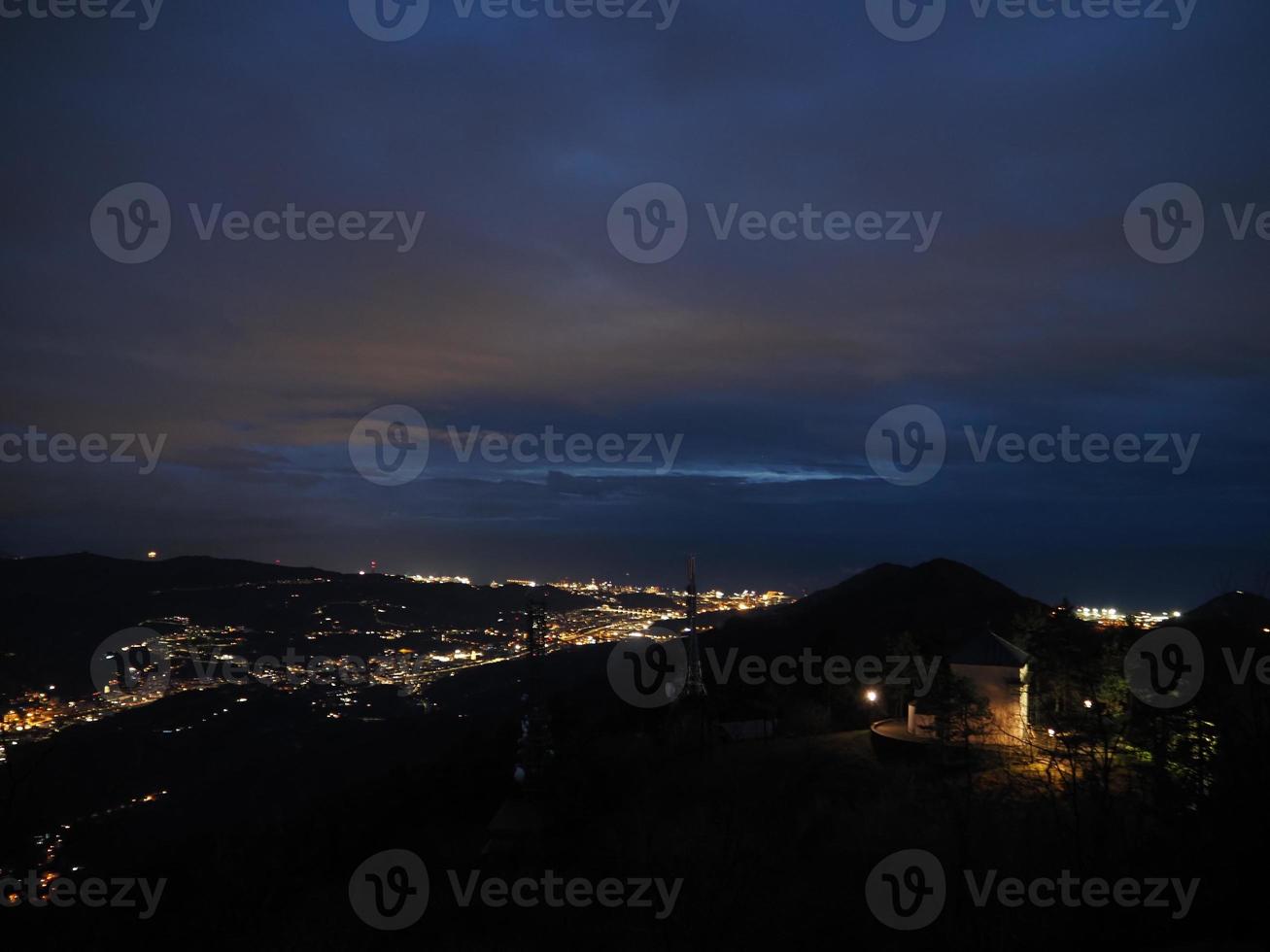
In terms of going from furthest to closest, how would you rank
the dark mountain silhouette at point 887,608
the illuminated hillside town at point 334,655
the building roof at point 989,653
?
the dark mountain silhouette at point 887,608 < the illuminated hillside town at point 334,655 < the building roof at point 989,653

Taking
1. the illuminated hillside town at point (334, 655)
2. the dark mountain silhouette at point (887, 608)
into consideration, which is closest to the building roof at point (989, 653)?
the illuminated hillside town at point (334, 655)

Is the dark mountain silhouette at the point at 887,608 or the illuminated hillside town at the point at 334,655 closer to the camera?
the illuminated hillside town at the point at 334,655

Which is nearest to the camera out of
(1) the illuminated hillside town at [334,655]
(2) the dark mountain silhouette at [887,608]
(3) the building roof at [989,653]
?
(3) the building roof at [989,653]

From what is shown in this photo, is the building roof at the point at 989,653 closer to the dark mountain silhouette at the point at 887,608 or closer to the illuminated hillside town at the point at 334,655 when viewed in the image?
the illuminated hillside town at the point at 334,655

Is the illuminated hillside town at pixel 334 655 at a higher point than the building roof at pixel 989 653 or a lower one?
lower

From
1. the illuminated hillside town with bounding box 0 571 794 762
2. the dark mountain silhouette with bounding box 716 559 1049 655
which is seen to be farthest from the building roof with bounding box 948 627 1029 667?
the dark mountain silhouette with bounding box 716 559 1049 655

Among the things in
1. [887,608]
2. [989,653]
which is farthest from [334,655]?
[887,608]

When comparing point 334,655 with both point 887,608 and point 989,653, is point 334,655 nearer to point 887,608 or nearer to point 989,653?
point 989,653

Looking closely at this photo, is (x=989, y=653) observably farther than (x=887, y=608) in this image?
No

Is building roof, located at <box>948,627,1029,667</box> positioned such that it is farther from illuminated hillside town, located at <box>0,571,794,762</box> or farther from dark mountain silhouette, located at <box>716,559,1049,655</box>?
dark mountain silhouette, located at <box>716,559,1049,655</box>

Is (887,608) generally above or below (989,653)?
below
